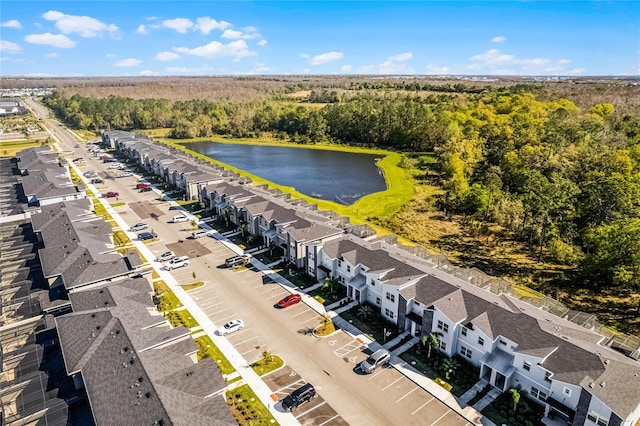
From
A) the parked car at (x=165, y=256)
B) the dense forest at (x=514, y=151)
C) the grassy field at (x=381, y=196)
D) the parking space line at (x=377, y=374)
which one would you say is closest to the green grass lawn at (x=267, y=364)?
the parking space line at (x=377, y=374)

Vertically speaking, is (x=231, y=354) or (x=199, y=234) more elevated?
(x=199, y=234)

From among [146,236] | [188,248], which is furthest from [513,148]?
[146,236]

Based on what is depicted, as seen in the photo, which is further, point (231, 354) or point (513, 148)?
point (513, 148)

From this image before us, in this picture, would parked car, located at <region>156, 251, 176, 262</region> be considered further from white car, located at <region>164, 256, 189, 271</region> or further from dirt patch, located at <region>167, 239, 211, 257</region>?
dirt patch, located at <region>167, 239, 211, 257</region>

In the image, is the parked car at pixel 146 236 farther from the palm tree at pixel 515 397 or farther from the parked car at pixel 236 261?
the palm tree at pixel 515 397

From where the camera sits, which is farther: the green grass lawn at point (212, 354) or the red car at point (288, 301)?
the red car at point (288, 301)

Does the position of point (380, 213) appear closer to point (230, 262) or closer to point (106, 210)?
point (230, 262)

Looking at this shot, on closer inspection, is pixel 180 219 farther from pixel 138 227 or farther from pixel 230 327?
pixel 230 327
